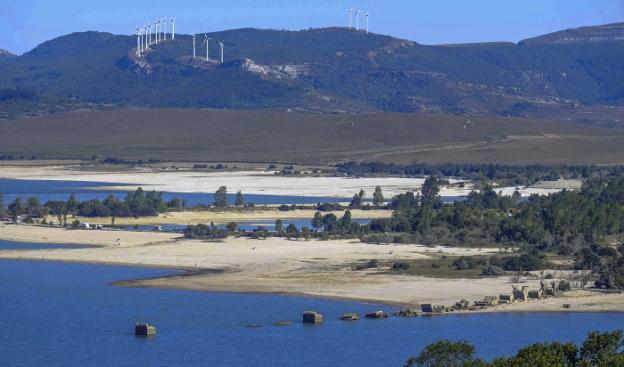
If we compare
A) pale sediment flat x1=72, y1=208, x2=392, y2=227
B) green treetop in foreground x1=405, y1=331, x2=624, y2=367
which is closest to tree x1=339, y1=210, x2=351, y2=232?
pale sediment flat x1=72, y1=208, x2=392, y2=227

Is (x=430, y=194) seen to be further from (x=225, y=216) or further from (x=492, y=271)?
(x=492, y=271)

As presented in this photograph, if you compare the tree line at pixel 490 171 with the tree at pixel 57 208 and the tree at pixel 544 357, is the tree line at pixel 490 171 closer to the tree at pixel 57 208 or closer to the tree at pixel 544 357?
the tree at pixel 57 208

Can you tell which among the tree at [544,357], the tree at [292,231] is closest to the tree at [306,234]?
the tree at [292,231]

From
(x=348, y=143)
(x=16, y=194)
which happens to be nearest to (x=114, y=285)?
(x=16, y=194)

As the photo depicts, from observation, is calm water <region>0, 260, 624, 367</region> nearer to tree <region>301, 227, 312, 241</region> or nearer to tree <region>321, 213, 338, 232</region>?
tree <region>301, 227, 312, 241</region>

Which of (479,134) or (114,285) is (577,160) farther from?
(114,285)

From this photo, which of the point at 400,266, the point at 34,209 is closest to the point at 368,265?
the point at 400,266
